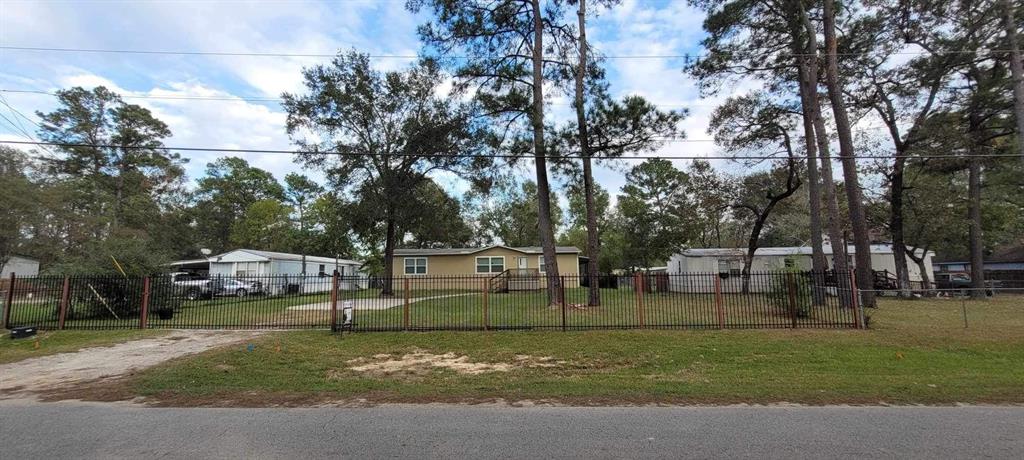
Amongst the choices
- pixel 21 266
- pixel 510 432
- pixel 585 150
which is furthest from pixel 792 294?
pixel 21 266

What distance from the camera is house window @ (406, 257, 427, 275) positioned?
3647 cm

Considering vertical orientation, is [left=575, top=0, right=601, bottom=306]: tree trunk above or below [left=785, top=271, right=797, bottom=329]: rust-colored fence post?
above

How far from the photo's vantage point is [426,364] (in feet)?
30.0

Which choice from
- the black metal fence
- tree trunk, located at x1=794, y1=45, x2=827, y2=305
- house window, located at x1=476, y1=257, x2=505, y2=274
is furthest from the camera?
house window, located at x1=476, y1=257, x2=505, y2=274

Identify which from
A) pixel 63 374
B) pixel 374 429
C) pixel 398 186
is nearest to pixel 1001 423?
pixel 374 429

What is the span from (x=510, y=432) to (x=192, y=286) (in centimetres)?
1781

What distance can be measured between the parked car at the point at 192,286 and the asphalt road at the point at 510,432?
1240 centimetres

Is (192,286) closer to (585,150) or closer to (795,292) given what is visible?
(585,150)

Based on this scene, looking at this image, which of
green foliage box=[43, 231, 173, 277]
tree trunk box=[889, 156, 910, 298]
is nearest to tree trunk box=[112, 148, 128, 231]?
green foliage box=[43, 231, 173, 277]

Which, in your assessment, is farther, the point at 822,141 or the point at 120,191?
the point at 120,191

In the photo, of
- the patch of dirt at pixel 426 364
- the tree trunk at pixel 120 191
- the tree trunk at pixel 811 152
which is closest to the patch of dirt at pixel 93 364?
the patch of dirt at pixel 426 364

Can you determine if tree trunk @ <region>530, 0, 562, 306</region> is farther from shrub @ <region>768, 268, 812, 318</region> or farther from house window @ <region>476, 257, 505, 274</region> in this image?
house window @ <region>476, 257, 505, 274</region>

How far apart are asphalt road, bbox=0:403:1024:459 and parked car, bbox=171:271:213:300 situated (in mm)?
12396

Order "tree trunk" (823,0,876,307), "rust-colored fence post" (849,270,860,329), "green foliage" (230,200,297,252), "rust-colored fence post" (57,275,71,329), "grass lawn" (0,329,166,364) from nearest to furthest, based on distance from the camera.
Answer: "grass lawn" (0,329,166,364) < "rust-colored fence post" (849,270,860,329) < "rust-colored fence post" (57,275,71,329) < "tree trunk" (823,0,876,307) < "green foliage" (230,200,297,252)
